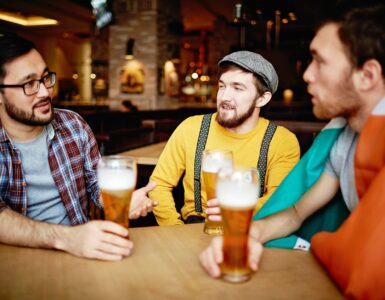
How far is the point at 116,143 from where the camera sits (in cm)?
583

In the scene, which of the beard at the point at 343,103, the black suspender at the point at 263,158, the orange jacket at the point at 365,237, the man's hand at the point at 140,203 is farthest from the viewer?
the black suspender at the point at 263,158


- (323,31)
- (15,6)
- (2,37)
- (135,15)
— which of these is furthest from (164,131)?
(15,6)

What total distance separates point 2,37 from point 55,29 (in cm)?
1459

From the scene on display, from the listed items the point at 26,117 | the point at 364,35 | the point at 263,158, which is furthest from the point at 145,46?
the point at 364,35

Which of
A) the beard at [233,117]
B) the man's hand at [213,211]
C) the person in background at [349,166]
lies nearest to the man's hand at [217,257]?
the person in background at [349,166]

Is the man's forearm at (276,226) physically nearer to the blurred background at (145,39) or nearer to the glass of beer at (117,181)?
the glass of beer at (117,181)

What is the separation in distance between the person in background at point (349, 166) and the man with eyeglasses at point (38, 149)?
0.54m

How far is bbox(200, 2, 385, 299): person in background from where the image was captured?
3.14ft

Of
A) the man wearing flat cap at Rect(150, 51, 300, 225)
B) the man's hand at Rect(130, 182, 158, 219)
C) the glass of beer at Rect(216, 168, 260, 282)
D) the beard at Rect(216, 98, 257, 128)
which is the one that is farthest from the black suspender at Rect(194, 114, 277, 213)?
the glass of beer at Rect(216, 168, 260, 282)

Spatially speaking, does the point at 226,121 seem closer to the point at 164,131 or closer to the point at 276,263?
the point at 276,263

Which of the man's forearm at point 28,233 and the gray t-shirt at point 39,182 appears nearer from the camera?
the man's forearm at point 28,233

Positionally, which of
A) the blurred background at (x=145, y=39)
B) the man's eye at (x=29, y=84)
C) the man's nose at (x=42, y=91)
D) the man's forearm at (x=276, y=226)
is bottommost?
Result: the man's forearm at (x=276, y=226)

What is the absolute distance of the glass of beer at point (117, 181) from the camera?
3.63 ft

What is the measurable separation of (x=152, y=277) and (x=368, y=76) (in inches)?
32.1
